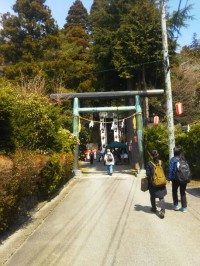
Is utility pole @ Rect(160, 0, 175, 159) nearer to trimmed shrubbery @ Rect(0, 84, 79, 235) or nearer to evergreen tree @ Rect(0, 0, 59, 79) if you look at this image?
trimmed shrubbery @ Rect(0, 84, 79, 235)

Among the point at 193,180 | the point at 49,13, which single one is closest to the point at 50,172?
the point at 193,180

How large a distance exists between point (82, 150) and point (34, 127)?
23.4 m

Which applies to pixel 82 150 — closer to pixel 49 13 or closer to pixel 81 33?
pixel 49 13

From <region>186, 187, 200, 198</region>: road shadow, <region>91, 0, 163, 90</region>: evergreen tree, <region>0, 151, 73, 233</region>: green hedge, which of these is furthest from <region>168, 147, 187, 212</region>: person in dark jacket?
<region>91, 0, 163, 90</region>: evergreen tree

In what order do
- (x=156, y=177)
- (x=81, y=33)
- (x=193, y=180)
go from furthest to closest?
(x=81, y=33) < (x=193, y=180) < (x=156, y=177)

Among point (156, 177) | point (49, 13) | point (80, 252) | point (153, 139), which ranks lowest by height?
point (80, 252)

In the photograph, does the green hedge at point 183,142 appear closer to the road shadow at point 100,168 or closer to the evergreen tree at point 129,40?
the road shadow at point 100,168

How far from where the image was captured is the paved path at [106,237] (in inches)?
213

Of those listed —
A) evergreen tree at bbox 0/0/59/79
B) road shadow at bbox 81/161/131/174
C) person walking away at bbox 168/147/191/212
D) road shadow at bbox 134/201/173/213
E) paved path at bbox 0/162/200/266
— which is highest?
evergreen tree at bbox 0/0/59/79

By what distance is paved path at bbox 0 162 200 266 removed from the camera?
213 inches

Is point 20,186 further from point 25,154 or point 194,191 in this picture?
point 194,191

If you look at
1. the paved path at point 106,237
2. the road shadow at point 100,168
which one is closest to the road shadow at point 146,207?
the paved path at point 106,237

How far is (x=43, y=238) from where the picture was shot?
22.2ft

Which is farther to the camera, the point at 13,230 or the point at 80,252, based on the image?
the point at 13,230
